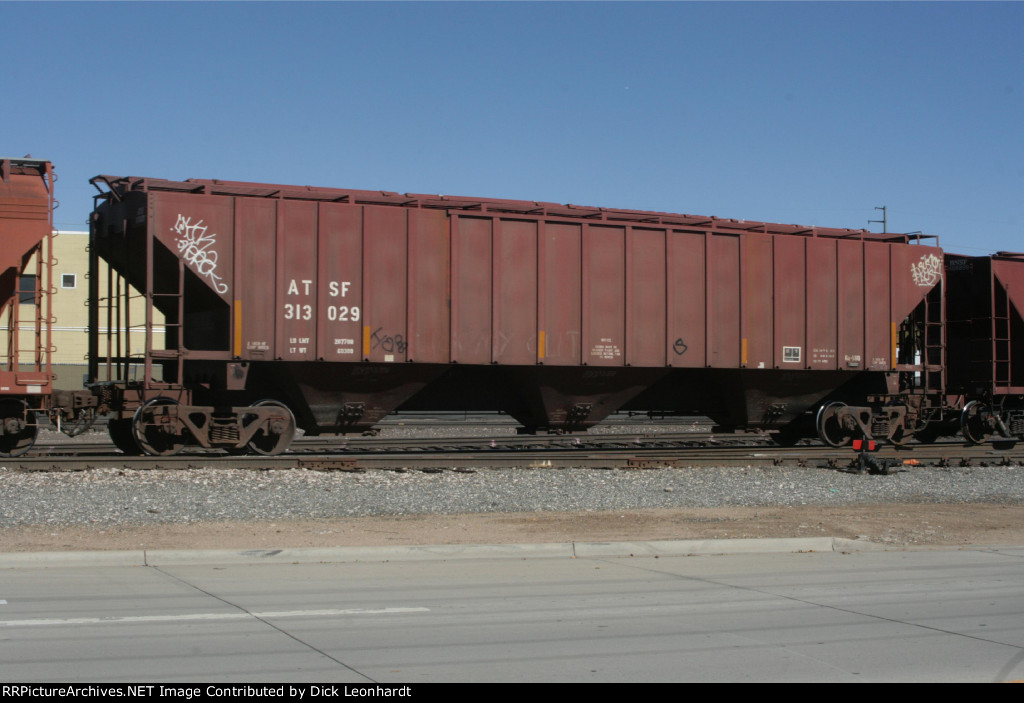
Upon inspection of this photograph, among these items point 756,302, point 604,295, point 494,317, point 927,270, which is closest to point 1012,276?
point 927,270

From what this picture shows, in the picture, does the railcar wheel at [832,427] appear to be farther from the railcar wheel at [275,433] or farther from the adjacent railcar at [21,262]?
the adjacent railcar at [21,262]

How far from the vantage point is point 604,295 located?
16.6m

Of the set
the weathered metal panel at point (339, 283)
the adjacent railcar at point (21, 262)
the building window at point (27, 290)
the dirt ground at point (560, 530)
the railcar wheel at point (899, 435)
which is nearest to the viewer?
the dirt ground at point (560, 530)

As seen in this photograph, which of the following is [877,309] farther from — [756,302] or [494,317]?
[494,317]

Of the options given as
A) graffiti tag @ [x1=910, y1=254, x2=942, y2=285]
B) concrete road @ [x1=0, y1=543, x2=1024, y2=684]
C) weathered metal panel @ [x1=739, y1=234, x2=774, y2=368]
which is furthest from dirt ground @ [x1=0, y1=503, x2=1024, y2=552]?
graffiti tag @ [x1=910, y1=254, x2=942, y2=285]

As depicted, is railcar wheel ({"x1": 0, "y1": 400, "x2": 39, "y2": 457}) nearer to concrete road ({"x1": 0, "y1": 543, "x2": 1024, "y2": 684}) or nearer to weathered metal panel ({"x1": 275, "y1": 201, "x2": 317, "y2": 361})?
weathered metal panel ({"x1": 275, "y1": 201, "x2": 317, "y2": 361})

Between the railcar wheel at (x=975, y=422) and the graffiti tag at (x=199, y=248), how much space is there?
1509 cm

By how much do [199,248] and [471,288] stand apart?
4.40 meters

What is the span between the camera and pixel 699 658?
17.4 ft

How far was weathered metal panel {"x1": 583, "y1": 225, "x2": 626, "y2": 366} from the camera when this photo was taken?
16.5 m

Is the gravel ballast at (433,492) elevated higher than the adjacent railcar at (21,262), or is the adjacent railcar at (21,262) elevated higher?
the adjacent railcar at (21,262)

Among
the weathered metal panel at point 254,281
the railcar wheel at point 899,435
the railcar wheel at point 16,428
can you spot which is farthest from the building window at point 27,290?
the railcar wheel at point 899,435

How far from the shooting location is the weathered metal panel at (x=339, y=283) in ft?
49.5

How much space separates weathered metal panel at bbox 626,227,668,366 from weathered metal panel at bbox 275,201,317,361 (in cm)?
553
